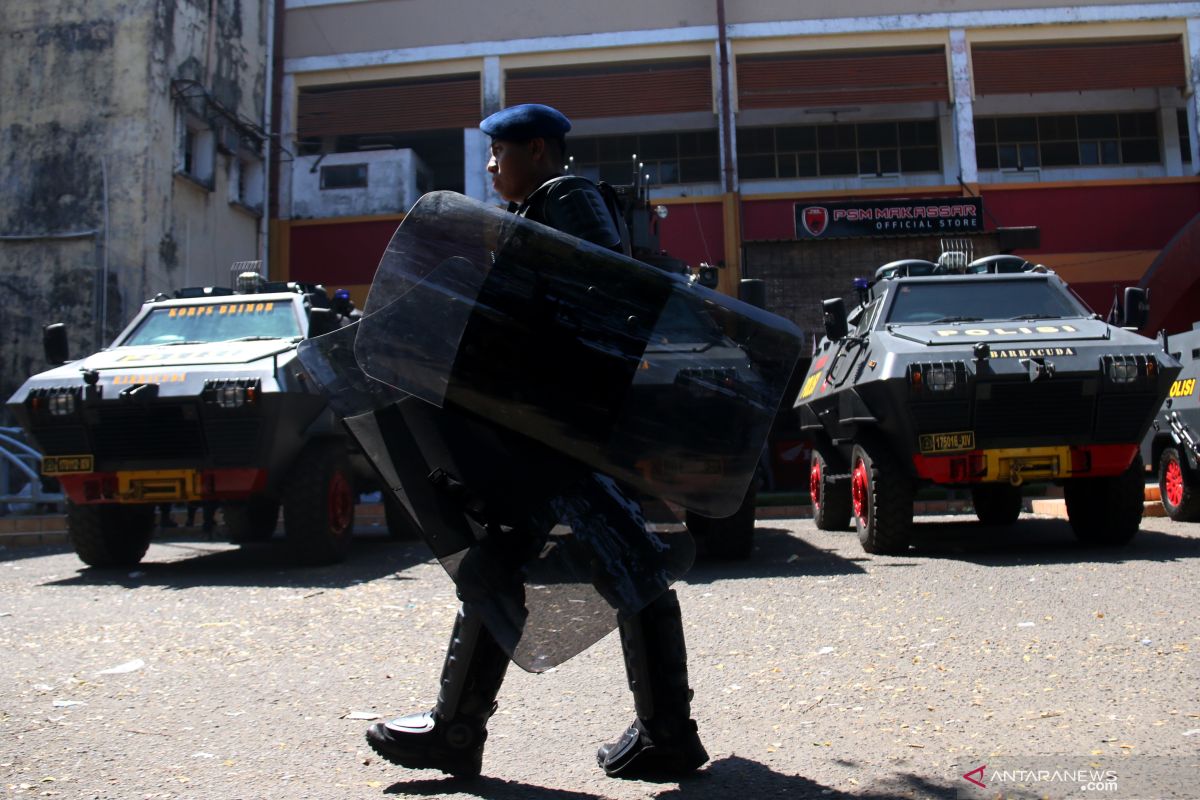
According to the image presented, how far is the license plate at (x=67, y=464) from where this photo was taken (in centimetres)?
712

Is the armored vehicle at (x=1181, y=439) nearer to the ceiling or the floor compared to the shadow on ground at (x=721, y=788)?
nearer to the ceiling

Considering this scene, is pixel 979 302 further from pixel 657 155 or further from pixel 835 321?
pixel 657 155

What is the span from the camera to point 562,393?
7.70 ft

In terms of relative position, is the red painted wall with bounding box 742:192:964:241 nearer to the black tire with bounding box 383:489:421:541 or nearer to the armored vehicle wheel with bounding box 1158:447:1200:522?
the armored vehicle wheel with bounding box 1158:447:1200:522

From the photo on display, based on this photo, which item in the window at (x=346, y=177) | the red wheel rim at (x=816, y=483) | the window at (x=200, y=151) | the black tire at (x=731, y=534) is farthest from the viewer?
the window at (x=346, y=177)

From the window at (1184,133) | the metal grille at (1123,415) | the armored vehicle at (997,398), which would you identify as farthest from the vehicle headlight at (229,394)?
the window at (1184,133)

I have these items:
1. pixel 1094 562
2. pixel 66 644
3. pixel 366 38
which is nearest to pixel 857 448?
pixel 1094 562

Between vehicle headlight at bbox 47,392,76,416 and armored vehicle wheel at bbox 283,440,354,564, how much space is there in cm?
150

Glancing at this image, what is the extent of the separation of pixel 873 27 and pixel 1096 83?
4.57 m

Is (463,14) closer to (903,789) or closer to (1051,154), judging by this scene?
(1051,154)

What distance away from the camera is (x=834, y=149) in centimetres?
2303

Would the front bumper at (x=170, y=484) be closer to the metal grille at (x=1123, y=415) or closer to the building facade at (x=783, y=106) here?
the metal grille at (x=1123, y=415)

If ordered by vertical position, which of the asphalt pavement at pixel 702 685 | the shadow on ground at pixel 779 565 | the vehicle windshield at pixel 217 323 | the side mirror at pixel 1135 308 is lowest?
the asphalt pavement at pixel 702 685

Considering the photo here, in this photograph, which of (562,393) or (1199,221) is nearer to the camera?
(562,393)
